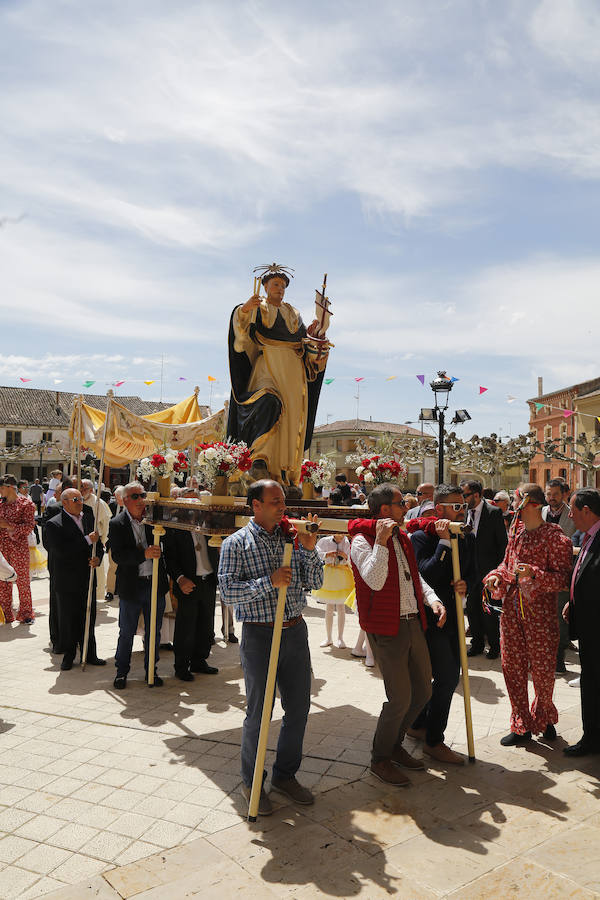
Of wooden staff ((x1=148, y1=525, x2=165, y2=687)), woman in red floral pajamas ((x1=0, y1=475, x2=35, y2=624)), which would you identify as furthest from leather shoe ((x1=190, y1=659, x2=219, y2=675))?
woman in red floral pajamas ((x1=0, y1=475, x2=35, y2=624))

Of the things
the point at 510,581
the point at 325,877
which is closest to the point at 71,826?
the point at 325,877

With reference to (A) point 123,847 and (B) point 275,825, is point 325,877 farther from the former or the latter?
(A) point 123,847

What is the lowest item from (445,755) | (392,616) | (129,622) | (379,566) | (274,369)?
(445,755)

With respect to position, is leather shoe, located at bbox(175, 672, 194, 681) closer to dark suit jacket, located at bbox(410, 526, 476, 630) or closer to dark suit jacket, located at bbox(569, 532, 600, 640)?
dark suit jacket, located at bbox(410, 526, 476, 630)

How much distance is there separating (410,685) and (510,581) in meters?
1.27

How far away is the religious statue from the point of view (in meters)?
6.50

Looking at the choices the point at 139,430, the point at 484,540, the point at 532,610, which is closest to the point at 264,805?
the point at 532,610

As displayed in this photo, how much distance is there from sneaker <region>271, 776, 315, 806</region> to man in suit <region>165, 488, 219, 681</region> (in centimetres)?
303

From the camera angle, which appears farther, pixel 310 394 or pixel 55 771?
pixel 310 394

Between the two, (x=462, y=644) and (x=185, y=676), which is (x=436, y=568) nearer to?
(x=462, y=644)

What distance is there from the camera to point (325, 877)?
3.40 metres

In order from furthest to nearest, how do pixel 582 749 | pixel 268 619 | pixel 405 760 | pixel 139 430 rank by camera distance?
1. pixel 139 430
2. pixel 582 749
3. pixel 405 760
4. pixel 268 619

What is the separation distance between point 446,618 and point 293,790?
65.2 inches

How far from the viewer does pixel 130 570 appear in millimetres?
7051
